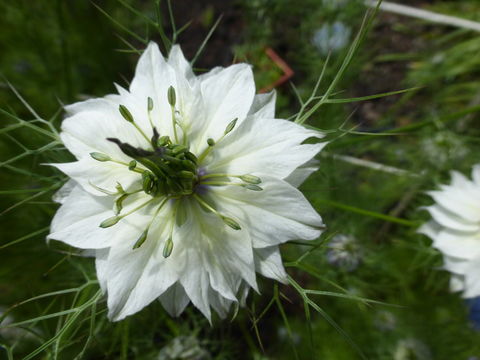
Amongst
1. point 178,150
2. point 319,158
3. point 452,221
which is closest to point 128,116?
point 178,150

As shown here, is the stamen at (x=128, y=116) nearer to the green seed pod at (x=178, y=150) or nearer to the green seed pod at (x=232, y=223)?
the green seed pod at (x=178, y=150)

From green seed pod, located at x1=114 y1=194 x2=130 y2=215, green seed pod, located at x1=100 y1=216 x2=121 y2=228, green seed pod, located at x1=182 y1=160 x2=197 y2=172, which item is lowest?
green seed pod, located at x1=100 y1=216 x2=121 y2=228

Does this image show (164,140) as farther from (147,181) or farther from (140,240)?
(140,240)

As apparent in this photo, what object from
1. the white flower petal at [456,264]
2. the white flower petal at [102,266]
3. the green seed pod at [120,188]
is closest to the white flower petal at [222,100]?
the green seed pod at [120,188]

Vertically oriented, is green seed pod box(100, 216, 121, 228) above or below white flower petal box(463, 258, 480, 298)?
above

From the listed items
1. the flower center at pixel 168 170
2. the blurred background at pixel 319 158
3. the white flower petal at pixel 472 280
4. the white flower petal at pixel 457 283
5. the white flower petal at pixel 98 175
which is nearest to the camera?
the flower center at pixel 168 170

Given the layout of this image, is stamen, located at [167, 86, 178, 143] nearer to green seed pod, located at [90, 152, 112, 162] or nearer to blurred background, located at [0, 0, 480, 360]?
green seed pod, located at [90, 152, 112, 162]

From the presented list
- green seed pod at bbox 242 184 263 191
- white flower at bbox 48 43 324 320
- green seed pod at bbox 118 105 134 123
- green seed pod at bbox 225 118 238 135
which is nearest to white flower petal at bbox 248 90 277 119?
white flower at bbox 48 43 324 320

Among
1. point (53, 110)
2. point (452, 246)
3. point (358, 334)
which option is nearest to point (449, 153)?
point (452, 246)
